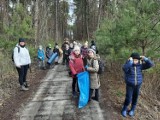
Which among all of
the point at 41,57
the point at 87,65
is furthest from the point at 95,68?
the point at 41,57

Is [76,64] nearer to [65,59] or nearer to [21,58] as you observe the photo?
[21,58]

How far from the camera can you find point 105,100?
8.43 meters

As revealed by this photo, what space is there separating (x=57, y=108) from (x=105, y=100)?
5.61ft

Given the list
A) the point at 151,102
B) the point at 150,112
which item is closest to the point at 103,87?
the point at 151,102

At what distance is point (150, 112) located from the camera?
320 inches

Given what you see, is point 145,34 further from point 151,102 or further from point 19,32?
point 19,32

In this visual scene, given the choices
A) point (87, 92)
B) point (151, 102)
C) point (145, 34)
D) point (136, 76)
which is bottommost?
point (151, 102)

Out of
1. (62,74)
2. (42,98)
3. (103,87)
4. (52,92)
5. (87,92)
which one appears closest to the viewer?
(87,92)

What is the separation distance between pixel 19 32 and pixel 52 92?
18.6 feet

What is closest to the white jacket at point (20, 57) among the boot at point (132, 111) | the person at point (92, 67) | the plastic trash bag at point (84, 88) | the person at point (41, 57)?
the plastic trash bag at point (84, 88)

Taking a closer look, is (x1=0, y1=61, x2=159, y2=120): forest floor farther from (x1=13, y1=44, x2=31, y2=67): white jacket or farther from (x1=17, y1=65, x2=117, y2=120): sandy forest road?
(x1=13, y1=44, x2=31, y2=67): white jacket

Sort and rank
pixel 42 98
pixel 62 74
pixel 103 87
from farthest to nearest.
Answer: pixel 62 74 → pixel 103 87 → pixel 42 98

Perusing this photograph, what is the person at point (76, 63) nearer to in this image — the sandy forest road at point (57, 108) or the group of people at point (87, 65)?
the group of people at point (87, 65)

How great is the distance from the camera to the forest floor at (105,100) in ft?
24.4
